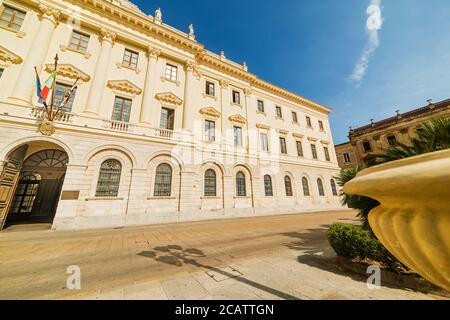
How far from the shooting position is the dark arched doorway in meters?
11.2

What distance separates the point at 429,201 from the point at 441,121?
529 centimetres

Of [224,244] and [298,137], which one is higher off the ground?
[298,137]

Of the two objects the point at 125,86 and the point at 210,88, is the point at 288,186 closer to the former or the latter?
the point at 210,88

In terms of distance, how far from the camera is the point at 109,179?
11.0 meters

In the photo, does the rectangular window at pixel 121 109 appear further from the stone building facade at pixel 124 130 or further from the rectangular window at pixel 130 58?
the rectangular window at pixel 130 58

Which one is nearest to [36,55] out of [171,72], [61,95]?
[61,95]

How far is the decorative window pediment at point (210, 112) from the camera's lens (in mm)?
16305

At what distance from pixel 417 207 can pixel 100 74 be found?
16.4m

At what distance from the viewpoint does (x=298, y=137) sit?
2264cm

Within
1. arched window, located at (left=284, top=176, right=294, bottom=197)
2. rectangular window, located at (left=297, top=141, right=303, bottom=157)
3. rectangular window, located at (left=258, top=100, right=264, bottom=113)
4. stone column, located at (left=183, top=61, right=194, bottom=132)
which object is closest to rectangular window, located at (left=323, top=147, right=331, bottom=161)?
rectangular window, located at (left=297, top=141, right=303, bottom=157)

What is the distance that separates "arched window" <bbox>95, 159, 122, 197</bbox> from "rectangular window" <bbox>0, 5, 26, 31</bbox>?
10.5m

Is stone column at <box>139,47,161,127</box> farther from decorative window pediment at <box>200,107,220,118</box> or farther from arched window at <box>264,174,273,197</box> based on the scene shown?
arched window at <box>264,174,273,197</box>

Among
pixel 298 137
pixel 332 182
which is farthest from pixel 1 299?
pixel 332 182
